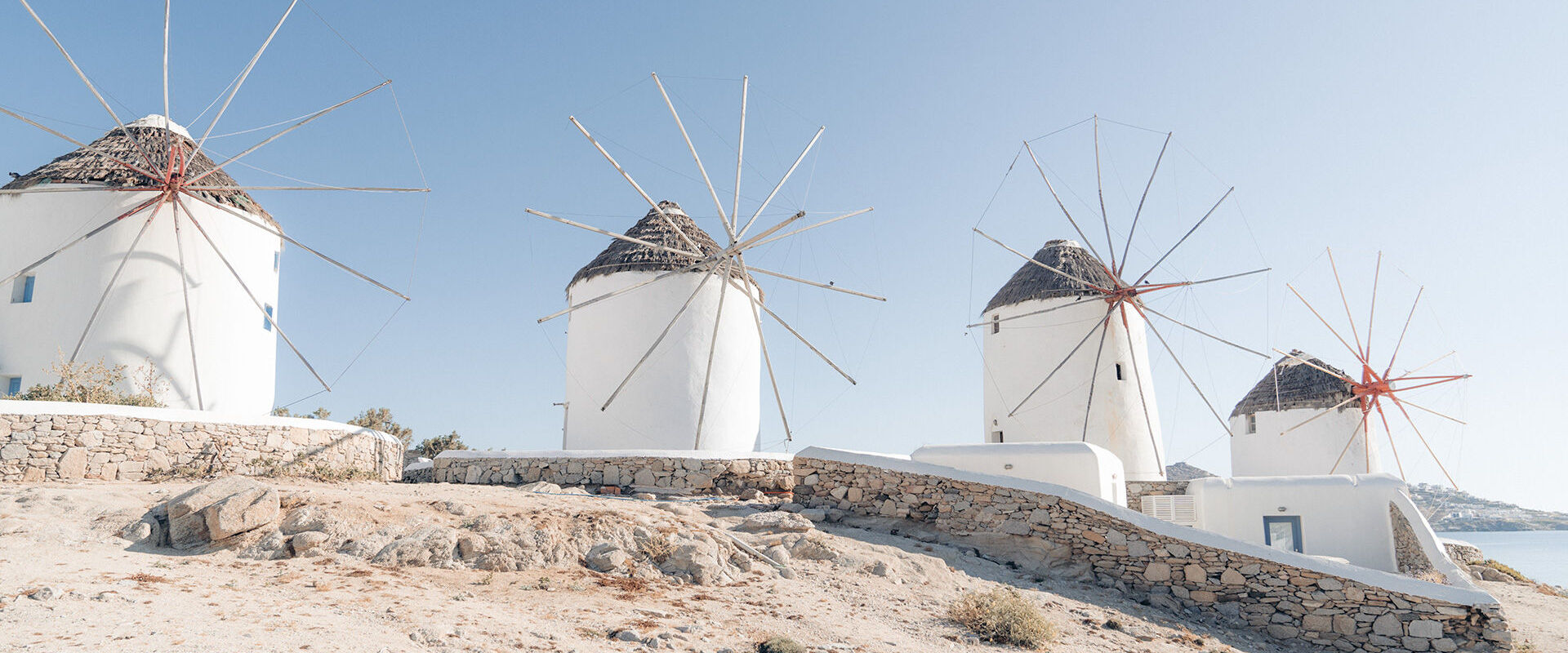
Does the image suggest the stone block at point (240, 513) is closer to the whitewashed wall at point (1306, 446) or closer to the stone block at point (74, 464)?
the stone block at point (74, 464)

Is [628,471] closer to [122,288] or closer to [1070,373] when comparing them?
[122,288]

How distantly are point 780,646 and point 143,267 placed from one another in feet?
46.0

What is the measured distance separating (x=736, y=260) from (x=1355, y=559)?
11.2 meters

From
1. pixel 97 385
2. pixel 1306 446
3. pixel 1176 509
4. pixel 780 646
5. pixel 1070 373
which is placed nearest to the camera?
pixel 780 646

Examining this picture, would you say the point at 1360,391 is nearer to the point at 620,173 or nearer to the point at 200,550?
the point at 620,173

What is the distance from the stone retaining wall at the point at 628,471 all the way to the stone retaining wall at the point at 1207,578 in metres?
2.72

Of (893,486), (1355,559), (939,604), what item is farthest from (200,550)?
(1355,559)

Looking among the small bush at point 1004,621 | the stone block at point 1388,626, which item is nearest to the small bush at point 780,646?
the small bush at point 1004,621

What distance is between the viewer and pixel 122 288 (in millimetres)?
15352

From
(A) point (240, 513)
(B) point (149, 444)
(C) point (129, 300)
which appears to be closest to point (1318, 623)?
(A) point (240, 513)

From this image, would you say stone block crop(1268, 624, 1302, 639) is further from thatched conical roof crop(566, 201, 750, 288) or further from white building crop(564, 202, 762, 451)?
thatched conical roof crop(566, 201, 750, 288)

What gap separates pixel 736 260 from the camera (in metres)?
16.4

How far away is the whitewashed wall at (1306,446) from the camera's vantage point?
84.5ft

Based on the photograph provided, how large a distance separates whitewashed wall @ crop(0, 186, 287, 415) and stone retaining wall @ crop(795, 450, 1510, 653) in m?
11.8
